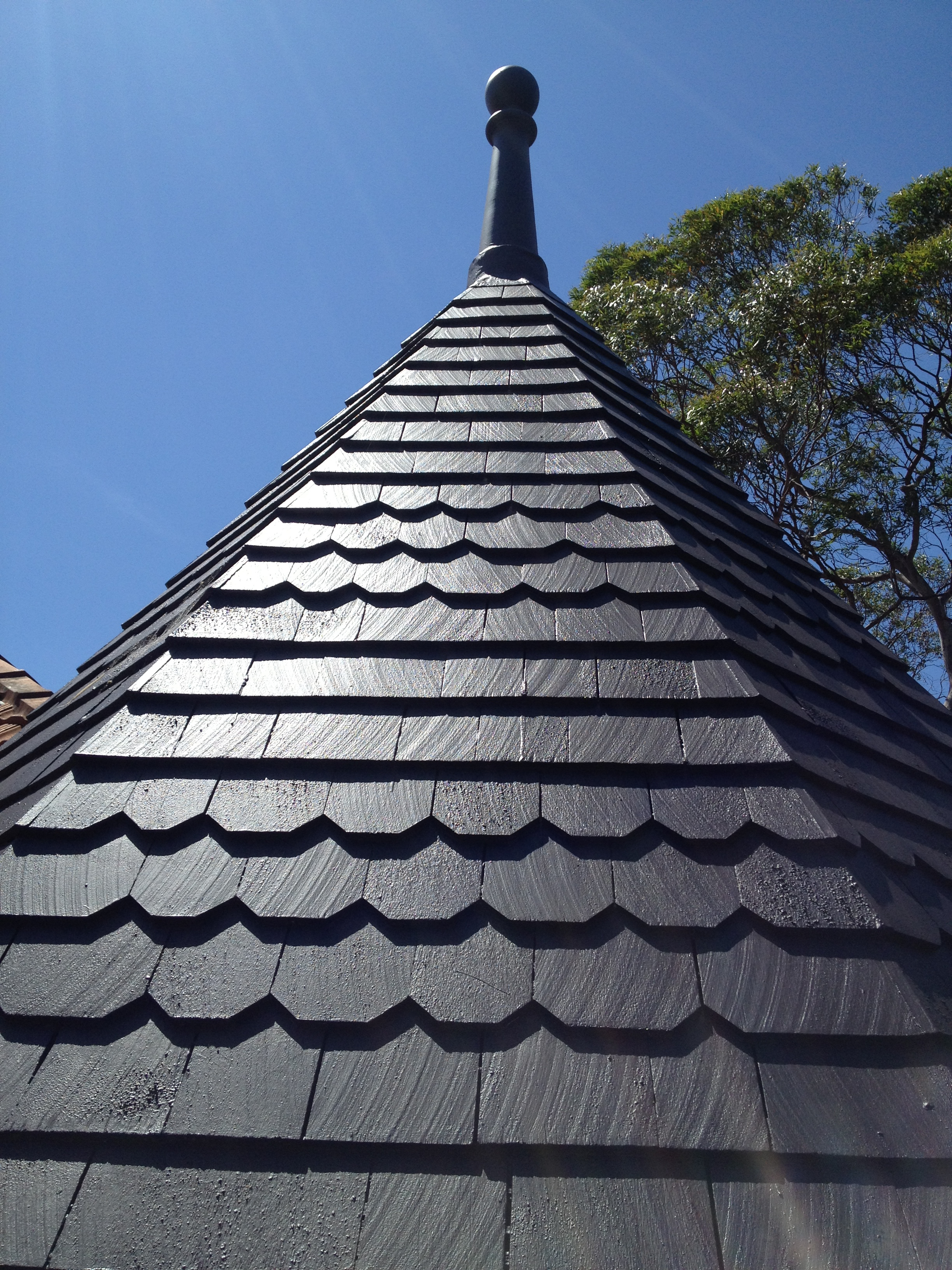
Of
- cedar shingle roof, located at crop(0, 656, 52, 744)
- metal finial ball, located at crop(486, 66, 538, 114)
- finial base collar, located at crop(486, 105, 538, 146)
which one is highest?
metal finial ball, located at crop(486, 66, 538, 114)

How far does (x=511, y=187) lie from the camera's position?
5.11 m

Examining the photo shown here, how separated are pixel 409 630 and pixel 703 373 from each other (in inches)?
461

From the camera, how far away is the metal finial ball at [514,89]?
18.0 ft

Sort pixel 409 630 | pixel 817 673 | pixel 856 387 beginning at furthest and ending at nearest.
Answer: pixel 856 387, pixel 817 673, pixel 409 630

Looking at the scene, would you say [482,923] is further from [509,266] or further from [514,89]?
[514,89]

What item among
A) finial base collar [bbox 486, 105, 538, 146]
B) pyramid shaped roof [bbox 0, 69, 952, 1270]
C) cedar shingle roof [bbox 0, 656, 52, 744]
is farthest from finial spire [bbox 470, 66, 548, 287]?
cedar shingle roof [bbox 0, 656, 52, 744]

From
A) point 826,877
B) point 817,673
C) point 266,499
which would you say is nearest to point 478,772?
point 826,877

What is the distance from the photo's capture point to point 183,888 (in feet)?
5.66

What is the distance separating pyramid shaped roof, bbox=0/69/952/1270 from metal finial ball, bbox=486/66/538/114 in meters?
4.19

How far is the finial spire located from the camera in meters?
4.55

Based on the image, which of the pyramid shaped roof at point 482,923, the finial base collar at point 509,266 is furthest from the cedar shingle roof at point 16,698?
the finial base collar at point 509,266

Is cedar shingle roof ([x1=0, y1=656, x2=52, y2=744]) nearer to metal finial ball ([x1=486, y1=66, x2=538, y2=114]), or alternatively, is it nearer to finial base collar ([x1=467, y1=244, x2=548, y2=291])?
finial base collar ([x1=467, y1=244, x2=548, y2=291])

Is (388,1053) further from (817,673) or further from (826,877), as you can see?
(817,673)

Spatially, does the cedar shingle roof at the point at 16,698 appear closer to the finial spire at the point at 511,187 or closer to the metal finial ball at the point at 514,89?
the finial spire at the point at 511,187
